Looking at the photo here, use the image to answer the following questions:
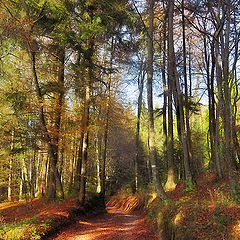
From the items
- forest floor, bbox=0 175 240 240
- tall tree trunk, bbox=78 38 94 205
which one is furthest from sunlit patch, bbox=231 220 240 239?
tall tree trunk, bbox=78 38 94 205

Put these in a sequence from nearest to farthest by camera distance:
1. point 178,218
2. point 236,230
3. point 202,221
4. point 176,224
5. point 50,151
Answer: point 236,230 → point 202,221 → point 176,224 → point 178,218 → point 50,151

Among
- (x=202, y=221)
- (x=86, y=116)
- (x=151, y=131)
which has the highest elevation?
(x=86, y=116)

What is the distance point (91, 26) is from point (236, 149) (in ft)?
30.6

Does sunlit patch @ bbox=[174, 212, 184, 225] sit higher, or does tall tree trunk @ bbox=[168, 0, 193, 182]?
tall tree trunk @ bbox=[168, 0, 193, 182]

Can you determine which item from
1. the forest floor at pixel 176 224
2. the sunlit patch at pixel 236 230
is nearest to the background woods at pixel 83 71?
the forest floor at pixel 176 224

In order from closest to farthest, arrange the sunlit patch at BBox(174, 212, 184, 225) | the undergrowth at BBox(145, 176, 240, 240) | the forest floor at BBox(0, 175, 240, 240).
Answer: the undergrowth at BBox(145, 176, 240, 240) < the forest floor at BBox(0, 175, 240, 240) < the sunlit patch at BBox(174, 212, 184, 225)

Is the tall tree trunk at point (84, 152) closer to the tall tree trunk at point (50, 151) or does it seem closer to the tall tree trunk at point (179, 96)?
the tall tree trunk at point (50, 151)

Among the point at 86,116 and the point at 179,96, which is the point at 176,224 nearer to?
the point at 179,96

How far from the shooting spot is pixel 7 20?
842 centimetres

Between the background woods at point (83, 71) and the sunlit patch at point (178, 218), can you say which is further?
the background woods at point (83, 71)

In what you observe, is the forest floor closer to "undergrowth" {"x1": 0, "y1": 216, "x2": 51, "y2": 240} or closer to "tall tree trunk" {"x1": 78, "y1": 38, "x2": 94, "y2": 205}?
"undergrowth" {"x1": 0, "y1": 216, "x2": 51, "y2": 240}

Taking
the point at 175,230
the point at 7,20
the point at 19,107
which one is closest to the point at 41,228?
the point at 175,230

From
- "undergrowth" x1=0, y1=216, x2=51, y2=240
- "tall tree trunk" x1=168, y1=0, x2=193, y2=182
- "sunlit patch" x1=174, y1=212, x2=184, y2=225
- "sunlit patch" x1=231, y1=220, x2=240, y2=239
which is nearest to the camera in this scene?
"sunlit patch" x1=231, y1=220, x2=240, y2=239

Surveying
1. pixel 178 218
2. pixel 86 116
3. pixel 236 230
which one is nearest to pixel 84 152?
pixel 86 116
